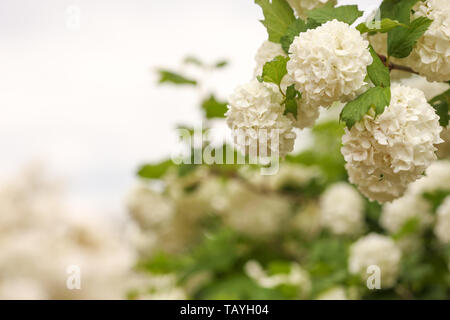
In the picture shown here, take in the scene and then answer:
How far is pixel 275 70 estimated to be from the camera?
572mm

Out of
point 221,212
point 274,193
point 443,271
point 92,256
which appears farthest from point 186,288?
point 92,256

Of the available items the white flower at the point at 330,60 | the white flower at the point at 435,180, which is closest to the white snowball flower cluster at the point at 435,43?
the white flower at the point at 330,60

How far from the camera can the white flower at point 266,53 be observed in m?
0.65

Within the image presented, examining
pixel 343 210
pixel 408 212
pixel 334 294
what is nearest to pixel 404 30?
pixel 334 294

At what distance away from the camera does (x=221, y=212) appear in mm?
1690

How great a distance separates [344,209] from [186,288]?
0.53 meters

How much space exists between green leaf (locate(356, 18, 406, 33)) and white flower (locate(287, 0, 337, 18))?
0.08 m

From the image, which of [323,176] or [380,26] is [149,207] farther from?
[380,26]

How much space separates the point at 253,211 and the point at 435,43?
3.44ft

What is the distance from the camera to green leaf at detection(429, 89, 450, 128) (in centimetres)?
65

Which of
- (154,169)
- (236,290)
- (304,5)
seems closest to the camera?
(304,5)

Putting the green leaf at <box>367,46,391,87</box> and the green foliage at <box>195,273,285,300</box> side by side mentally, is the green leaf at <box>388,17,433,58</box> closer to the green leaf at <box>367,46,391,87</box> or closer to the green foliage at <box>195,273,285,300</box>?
the green leaf at <box>367,46,391,87</box>

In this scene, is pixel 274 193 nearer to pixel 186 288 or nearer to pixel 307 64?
pixel 186 288

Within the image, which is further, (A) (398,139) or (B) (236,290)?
(B) (236,290)
